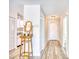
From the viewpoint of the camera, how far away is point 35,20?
772 cm

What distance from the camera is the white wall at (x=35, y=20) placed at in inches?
303

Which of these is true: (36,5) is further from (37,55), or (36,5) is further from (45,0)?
(37,55)

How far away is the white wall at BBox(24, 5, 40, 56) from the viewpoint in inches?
303

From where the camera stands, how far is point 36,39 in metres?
7.79

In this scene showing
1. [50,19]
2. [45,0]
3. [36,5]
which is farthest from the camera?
[50,19]
